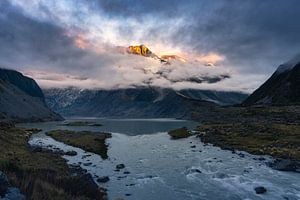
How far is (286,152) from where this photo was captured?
6212 cm

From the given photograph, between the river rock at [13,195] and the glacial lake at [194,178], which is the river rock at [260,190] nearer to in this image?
the glacial lake at [194,178]

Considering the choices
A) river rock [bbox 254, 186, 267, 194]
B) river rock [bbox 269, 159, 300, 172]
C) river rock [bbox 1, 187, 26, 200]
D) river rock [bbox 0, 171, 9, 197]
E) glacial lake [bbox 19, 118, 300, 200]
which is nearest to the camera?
river rock [bbox 1, 187, 26, 200]

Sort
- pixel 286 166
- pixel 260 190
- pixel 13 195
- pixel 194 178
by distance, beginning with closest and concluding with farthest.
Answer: pixel 13 195 → pixel 260 190 → pixel 194 178 → pixel 286 166

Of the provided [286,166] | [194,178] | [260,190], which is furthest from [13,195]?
[286,166]

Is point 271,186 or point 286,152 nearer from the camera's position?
point 271,186

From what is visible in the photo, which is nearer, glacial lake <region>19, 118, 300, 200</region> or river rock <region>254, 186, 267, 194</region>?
glacial lake <region>19, 118, 300, 200</region>

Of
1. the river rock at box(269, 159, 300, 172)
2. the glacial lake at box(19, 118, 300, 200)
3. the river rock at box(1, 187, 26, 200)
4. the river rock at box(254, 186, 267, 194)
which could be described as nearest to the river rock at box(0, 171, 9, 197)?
the river rock at box(1, 187, 26, 200)

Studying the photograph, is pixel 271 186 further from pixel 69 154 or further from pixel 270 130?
pixel 270 130

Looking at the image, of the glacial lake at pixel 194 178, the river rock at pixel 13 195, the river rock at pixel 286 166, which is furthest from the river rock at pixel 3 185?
the river rock at pixel 286 166

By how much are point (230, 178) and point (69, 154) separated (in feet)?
121

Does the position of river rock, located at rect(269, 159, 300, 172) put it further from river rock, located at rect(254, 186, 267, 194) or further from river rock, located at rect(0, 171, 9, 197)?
river rock, located at rect(0, 171, 9, 197)

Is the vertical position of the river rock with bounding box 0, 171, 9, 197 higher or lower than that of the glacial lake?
higher

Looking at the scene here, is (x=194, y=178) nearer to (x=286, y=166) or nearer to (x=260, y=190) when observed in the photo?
(x=260, y=190)

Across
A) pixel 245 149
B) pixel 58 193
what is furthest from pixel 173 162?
pixel 58 193
